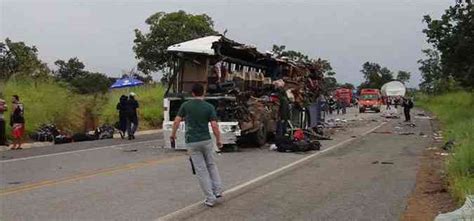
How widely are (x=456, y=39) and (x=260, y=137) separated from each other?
18.3 metres

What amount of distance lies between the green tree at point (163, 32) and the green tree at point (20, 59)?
7.75 metres

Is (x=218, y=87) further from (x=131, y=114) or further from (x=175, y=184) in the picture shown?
(x=175, y=184)

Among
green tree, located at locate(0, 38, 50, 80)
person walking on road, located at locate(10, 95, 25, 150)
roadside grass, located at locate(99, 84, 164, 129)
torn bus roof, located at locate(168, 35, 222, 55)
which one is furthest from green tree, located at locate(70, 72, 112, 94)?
torn bus roof, located at locate(168, 35, 222, 55)

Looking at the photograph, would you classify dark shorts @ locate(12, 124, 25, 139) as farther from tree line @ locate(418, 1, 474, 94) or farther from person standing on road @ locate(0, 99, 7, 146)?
tree line @ locate(418, 1, 474, 94)

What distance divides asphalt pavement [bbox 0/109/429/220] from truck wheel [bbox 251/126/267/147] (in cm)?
80

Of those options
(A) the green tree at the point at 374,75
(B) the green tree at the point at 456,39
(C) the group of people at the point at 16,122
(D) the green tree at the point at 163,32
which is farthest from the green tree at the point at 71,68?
(A) the green tree at the point at 374,75

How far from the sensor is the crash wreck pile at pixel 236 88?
710 inches

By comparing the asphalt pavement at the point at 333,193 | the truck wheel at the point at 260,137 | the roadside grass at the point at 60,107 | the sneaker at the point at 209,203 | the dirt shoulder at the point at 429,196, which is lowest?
the dirt shoulder at the point at 429,196

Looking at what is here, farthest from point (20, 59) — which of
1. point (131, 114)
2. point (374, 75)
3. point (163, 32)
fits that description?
point (374, 75)

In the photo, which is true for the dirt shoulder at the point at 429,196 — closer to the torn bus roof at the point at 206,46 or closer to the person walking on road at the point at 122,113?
the torn bus roof at the point at 206,46

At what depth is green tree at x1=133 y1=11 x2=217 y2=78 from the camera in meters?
45.9

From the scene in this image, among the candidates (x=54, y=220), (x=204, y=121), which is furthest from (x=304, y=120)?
(x=54, y=220)

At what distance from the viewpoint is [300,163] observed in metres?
15.1

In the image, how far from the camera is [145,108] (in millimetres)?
34094
